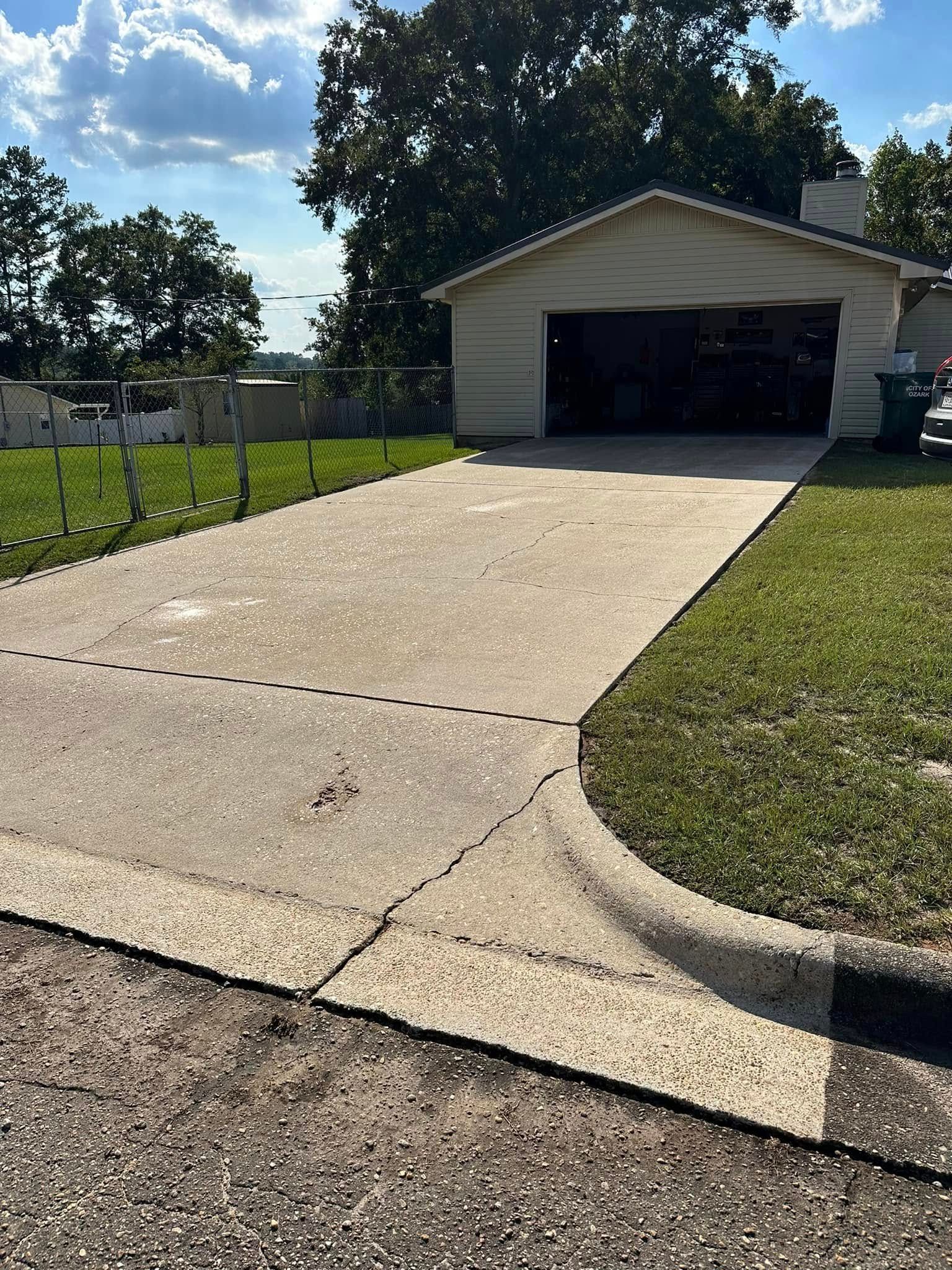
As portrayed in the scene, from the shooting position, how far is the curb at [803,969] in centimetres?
255

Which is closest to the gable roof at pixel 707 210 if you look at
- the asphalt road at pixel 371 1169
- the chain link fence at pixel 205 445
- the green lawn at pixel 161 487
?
the chain link fence at pixel 205 445

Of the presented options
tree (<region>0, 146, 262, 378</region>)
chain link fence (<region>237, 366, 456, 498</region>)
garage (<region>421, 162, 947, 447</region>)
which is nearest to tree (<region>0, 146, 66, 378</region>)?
tree (<region>0, 146, 262, 378</region>)

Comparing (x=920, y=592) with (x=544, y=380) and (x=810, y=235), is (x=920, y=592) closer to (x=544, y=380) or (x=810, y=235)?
(x=810, y=235)

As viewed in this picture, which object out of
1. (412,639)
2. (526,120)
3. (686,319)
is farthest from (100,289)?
(412,639)

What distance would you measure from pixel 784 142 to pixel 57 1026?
41372 millimetres

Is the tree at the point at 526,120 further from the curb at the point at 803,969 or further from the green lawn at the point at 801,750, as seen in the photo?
the curb at the point at 803,969

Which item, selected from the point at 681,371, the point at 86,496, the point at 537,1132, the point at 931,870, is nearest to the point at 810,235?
the point at 681,371

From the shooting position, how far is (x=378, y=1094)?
2322mm

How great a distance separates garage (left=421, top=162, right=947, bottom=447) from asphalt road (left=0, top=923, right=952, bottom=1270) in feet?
51.4

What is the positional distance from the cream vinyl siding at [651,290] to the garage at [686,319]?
0.03 m

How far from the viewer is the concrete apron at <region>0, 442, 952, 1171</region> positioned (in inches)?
98.7

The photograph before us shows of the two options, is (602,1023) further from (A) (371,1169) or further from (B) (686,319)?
(B) (686,319)

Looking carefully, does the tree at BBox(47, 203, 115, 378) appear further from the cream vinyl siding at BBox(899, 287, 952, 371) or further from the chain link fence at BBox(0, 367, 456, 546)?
the cream vinyl siding at BBox(899, 287, 952, 371)

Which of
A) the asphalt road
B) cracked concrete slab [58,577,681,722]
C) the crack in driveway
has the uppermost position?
cracked concrete slab [58,577,681,722]
